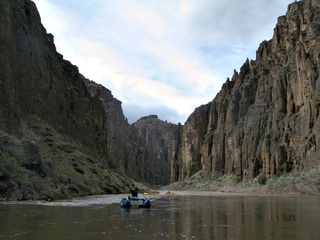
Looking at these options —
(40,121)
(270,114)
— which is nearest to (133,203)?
(40,121)

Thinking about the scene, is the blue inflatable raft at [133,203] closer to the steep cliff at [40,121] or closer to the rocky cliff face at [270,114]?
the steep cliff at [40,121]

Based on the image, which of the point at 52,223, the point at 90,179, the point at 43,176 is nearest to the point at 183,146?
the point at 90,179

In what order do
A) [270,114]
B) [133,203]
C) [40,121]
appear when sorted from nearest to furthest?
1. [133,203]
2. [40,121]
3. [270,114]

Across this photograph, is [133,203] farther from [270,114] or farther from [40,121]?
[270,114]

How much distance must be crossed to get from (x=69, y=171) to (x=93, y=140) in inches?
1475

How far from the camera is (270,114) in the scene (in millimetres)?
113938

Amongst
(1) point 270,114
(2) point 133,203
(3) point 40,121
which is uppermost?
(1) point 270,114

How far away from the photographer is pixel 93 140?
89000mm

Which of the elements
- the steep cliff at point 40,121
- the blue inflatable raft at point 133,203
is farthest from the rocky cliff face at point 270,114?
the blue inflatable raft at point 133,203

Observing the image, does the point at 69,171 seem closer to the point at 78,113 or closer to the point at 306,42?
the point at 78,113

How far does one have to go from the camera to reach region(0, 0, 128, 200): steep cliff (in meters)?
39.2

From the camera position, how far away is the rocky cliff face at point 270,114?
293 ft

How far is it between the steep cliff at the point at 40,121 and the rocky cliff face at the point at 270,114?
1816 inches

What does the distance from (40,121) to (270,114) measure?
2933 inches
